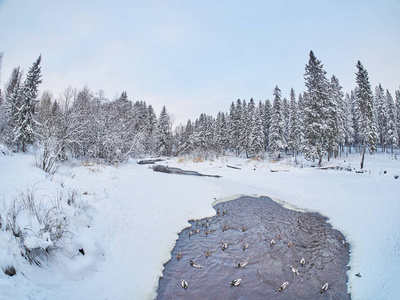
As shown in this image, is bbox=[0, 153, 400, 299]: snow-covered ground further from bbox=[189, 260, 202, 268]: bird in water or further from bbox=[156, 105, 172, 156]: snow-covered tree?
bbox=[156, 105, 172, 156]: snow-covered tree

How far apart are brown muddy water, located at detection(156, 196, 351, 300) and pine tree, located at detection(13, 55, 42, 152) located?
97.0 ft

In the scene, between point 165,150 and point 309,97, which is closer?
point 309,97

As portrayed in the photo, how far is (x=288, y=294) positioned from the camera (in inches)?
183

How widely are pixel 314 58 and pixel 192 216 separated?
28.5 m

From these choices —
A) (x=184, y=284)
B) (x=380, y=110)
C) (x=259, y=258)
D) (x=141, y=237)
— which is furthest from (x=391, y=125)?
(x=141, y=237)

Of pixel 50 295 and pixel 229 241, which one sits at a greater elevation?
pixel 50 295

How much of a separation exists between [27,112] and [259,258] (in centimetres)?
3334

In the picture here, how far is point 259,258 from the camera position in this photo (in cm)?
618

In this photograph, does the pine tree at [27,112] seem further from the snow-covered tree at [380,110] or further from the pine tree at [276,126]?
the snow-covered tree at [380,110]

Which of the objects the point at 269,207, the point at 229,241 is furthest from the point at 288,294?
the point at 269,207

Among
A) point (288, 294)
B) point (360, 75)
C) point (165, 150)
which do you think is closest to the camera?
point (288, 294)

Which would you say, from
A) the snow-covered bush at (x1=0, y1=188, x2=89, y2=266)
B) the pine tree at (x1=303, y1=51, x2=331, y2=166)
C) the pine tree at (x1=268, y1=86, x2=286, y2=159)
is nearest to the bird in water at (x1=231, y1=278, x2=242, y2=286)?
the snow-covered bush at (x1=0, y1=188, x2=89, y2=266)

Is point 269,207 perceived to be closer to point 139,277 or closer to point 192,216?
point 192,216

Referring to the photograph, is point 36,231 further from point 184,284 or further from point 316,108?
point 316,108
